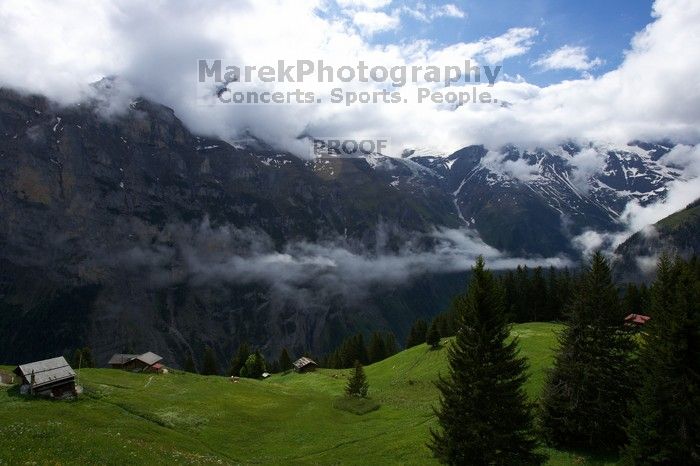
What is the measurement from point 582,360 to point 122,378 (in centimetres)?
7105

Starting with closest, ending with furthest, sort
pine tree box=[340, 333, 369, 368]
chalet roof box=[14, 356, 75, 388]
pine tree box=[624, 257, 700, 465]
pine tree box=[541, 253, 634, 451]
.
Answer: pine tree box=[624, 257, 700, 465], pine tree box=[541, 253, 634, 451], chalet roof box=[14, 356, 75, 388], pine tree box=[340, 333, 369, 368]

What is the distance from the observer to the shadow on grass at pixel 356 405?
66.2 m

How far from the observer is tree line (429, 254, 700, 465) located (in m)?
29.1

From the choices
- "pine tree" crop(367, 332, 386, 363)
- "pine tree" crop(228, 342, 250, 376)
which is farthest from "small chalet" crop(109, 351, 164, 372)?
"pine tree" crop(367, 332, 386, 363)

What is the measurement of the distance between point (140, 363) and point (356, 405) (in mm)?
57893

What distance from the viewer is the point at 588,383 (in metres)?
36.9

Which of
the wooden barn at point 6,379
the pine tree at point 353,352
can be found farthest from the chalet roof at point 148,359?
the pine tree at point 353,352

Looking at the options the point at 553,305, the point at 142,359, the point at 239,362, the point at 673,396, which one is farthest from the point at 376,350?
the point at 673,396

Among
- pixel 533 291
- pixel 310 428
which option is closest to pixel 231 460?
pixel 310 428

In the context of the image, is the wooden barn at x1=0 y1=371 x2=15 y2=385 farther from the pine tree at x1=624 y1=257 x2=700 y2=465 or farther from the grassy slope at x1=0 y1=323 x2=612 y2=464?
the pine tree at x1=624 y1=257 x2=700 y2=465

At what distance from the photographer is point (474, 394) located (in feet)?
107

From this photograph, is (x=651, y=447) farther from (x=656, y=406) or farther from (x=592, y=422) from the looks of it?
(x=592, y=422)

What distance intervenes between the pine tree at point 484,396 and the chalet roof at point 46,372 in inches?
1807

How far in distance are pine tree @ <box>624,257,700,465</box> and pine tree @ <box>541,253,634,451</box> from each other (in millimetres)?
5475
